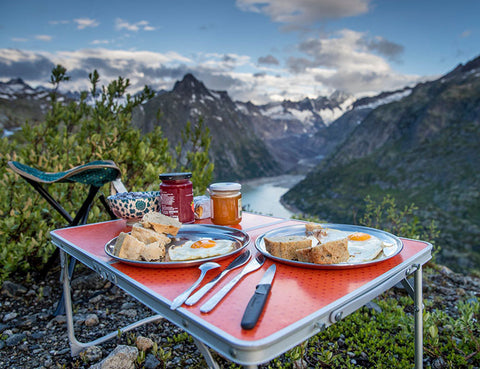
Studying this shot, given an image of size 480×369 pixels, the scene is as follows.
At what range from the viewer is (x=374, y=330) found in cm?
307

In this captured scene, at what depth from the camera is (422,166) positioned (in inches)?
3637

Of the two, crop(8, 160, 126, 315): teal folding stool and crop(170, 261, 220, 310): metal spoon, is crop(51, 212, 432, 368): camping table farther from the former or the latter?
crop(8, 160, 126, 315): teal folding stool

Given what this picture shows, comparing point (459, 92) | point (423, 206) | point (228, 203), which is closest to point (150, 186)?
point (228, 203)

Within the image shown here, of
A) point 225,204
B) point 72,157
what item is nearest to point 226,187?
point 225,204

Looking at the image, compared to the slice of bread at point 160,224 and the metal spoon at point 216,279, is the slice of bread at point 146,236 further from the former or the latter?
the metal spoon at point 216,279

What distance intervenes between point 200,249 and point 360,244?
827 millimetres

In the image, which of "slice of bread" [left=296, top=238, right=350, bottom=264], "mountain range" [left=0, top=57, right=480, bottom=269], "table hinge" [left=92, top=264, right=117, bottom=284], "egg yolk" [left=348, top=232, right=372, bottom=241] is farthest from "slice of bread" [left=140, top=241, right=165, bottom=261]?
"mountain range" [left=0, top=57, right=480, bottom=269]

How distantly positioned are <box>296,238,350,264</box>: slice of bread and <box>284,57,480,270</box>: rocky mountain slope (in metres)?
56.1

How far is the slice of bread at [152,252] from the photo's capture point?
160 centimetres

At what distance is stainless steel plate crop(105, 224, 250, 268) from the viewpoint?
1.51m

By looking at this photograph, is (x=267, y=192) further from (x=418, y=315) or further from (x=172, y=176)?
(x=418, y=315)

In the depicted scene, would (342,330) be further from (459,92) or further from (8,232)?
(459,92)

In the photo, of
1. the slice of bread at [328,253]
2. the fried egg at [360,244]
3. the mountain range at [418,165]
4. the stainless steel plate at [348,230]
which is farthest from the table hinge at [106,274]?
the mountain range at [418,165]

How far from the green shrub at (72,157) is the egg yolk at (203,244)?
2.83 m
